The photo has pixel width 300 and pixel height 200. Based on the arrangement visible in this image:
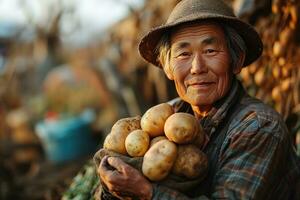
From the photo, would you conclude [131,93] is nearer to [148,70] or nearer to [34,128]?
[148,70]

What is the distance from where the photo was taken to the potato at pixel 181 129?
7.71ft

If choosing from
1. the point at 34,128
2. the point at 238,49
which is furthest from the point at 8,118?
the point at 238,49

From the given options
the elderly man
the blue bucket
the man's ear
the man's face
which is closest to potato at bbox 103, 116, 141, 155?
the elderly man

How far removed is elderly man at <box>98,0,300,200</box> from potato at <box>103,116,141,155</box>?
0.10 meters

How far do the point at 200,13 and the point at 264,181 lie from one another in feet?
3.04

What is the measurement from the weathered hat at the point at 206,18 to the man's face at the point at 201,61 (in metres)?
0.06

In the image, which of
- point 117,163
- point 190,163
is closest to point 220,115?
point 190,163

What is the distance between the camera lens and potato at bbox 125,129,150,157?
240 centimetres

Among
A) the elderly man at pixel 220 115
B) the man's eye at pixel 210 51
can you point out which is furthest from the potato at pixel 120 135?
the man's eye at pixel 210 51

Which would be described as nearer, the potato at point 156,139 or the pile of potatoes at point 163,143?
the pile of potatoes at point 163,143

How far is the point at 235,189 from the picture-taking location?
2271 millimetres

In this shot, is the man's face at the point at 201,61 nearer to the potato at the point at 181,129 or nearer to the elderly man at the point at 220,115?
the elderly man at the point at 220,115

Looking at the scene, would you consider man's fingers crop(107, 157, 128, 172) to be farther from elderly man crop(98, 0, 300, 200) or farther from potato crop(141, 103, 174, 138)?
potato crop(141, 103, 174, 138)

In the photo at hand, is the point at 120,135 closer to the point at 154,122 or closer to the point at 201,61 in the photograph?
the point at 154,122
